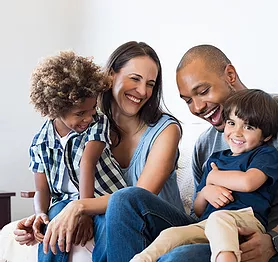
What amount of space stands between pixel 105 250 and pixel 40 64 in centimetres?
64

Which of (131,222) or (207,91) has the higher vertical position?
(207,91)

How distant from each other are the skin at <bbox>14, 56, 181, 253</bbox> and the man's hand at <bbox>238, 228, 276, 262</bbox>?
47 cm

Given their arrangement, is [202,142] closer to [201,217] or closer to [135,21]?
[201,217]

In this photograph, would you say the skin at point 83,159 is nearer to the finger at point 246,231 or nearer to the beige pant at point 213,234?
the beige pant at point 213,234

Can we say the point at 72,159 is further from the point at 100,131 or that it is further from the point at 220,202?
the point at 220,202

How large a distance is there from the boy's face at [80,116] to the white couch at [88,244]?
38 centimetres

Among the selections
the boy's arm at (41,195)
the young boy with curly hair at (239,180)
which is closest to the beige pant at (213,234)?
the young boy with curly hair at (239,180)

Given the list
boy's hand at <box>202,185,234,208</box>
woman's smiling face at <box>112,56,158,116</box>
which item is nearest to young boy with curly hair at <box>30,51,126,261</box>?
woman's smiling face at <box>112,56,158,116</box>

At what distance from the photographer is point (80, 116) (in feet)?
5.82

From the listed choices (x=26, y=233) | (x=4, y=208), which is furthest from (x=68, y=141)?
(x=4, y=208)

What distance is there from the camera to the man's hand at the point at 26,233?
175cm

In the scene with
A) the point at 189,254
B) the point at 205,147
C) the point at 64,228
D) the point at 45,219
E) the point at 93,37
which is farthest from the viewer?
the point at 93,37

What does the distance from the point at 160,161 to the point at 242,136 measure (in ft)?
1.19

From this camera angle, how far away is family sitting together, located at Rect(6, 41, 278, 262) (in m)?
1.44
